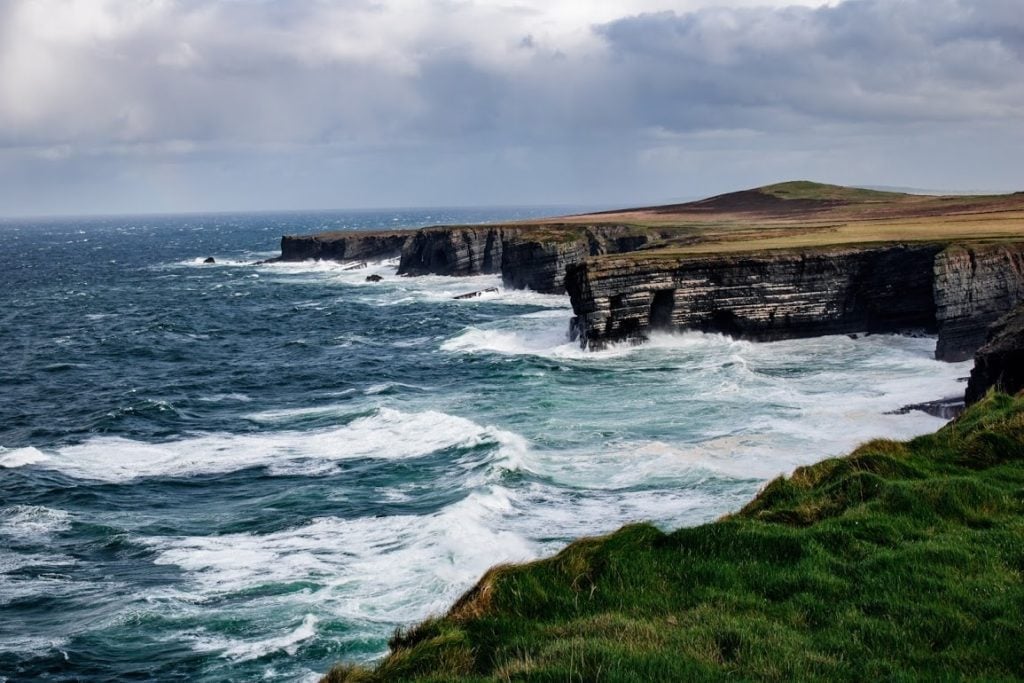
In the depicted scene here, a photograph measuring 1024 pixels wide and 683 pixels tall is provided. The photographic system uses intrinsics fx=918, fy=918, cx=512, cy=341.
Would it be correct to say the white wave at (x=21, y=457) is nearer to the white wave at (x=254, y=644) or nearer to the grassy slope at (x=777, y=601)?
the white wave at (x=254, y=644)

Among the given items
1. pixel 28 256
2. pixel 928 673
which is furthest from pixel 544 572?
pixel 28 256

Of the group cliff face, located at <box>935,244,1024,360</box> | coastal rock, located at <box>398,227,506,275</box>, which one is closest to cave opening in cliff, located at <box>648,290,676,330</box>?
cliff face, located at <box>935,244,1024,360</box>

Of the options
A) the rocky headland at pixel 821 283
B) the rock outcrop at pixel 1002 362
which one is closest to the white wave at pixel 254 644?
the rock outcrop at pixel 1002 362

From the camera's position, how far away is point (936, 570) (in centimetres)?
1077

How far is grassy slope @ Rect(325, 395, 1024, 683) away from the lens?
28.3 feet

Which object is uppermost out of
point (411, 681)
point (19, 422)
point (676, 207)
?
point (676, 207)

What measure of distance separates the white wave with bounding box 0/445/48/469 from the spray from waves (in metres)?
0.04

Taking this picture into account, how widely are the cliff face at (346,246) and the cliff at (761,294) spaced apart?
78926 millimetres

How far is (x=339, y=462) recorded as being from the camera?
31.9 meters

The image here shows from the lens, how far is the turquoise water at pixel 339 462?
63.7 ft

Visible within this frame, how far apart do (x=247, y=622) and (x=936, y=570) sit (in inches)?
537

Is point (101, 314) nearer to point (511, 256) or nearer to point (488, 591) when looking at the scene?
point (511, 256)

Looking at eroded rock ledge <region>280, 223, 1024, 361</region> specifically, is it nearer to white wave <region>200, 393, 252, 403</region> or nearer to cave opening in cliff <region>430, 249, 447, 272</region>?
white wave <region>200, 393, 252, 403</region>

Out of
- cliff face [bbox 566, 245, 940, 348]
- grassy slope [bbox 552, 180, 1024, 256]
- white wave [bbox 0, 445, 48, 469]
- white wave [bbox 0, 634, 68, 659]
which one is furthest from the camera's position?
grassy slope [bbox 552, 180, 1024, 256]
